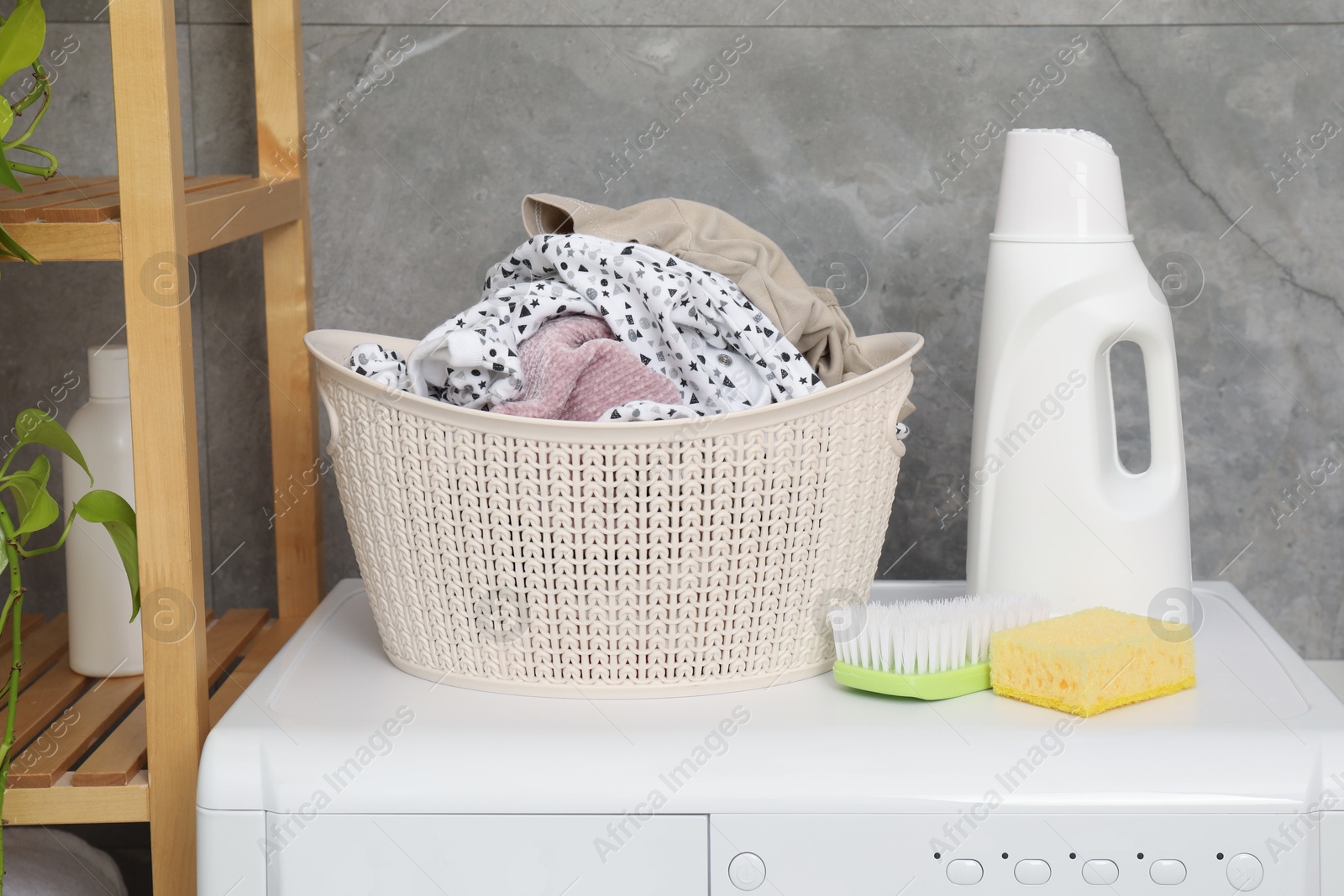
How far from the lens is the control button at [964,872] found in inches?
26.5

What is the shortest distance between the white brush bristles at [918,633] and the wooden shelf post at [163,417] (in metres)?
0.43

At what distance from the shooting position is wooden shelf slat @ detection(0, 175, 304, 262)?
71 centimetres

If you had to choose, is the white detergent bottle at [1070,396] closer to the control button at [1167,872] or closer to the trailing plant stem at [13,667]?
the control button at [1167,872]

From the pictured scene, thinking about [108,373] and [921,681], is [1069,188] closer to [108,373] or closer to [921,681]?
[921,681]

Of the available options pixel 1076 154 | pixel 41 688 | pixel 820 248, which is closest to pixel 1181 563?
pixel 1076 154

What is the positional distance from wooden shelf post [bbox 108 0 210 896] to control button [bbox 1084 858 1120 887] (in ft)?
1.87

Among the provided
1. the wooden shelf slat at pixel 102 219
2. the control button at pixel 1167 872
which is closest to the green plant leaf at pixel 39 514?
the wooden shelf slat at pixel 102 219

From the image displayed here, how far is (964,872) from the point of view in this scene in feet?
2.20

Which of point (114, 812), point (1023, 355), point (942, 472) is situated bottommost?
point (114, 812)

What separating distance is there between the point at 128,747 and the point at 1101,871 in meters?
0.65

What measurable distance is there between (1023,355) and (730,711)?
34cm

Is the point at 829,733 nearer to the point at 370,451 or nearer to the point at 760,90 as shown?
the point at 370,451

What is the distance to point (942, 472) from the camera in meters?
1.18

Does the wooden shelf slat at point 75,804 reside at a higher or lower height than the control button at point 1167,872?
lower
